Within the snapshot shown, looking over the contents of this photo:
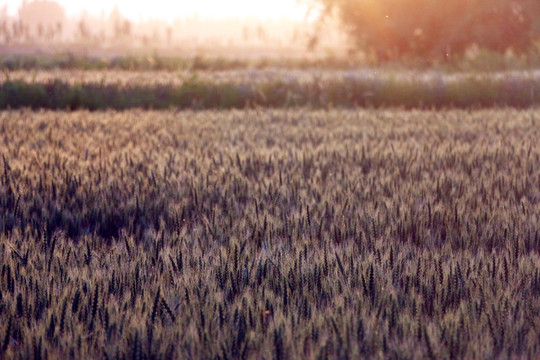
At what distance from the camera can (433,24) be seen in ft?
61.2

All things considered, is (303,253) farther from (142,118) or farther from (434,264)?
(142,118)

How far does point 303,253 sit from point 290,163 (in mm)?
2097

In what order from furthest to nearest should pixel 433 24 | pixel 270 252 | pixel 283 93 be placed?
pixel 433 24, pixel 283 93, pixel 270 252

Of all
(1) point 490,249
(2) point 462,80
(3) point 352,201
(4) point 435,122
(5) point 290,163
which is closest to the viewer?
(1) point 490,249

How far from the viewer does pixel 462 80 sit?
33.8ft

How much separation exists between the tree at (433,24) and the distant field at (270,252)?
14.1m

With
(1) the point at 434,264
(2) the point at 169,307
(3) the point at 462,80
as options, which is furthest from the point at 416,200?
(3) the point at 462,80

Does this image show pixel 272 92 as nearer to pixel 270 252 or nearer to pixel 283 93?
pixel 283 93

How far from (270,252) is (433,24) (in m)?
17.9

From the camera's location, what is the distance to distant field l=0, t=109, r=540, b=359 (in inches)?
52.9

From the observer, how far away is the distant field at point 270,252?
1.34 metres

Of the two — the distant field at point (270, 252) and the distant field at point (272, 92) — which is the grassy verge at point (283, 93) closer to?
the distant field at point (272, 92)

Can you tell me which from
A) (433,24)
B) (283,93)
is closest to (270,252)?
(283,93)

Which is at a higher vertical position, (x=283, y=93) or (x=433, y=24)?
(x=433, y=24)
